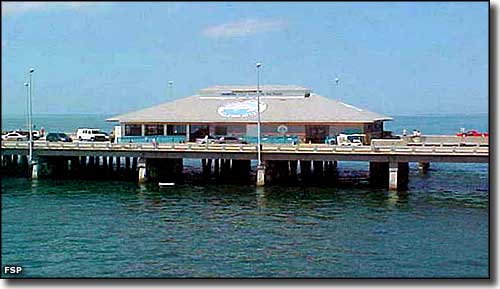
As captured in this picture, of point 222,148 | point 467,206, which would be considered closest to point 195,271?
point 467,206

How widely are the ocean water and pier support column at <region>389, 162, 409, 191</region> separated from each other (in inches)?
29.8

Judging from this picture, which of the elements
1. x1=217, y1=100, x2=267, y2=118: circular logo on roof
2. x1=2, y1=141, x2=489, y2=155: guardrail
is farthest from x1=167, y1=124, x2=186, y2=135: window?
x1=2, y1=141, x2=489, y2=155: guardrail

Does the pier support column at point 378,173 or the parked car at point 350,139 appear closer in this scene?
the pier support column at point 378,173

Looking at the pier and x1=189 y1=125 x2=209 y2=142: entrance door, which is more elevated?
x1=189 y1=125 x2=209 y2=142: entrance door

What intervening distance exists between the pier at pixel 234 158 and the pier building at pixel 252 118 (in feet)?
6.27

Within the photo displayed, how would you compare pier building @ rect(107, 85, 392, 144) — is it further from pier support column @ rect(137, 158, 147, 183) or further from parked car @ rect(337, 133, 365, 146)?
pier support column @ rect(137, 158, 147, 183)

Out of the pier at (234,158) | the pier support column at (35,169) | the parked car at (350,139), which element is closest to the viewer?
the pier at (234,158)

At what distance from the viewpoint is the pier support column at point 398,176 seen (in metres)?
35.8

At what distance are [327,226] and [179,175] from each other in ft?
60.6

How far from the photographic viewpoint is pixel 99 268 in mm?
18375

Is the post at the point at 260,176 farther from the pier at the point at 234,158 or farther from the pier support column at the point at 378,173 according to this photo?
the pier support column at the point at 378,173

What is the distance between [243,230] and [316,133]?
62.2 ft

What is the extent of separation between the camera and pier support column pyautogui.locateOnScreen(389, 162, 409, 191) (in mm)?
35844

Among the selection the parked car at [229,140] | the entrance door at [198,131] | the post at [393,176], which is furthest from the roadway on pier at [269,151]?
the entrance door at [198,131]
